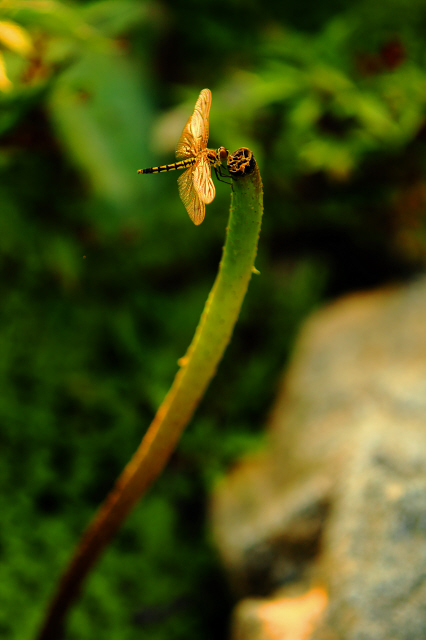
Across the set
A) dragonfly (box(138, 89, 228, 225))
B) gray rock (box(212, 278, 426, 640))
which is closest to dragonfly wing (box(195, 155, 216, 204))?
dragonfly (box(138, 89, 228, 225))

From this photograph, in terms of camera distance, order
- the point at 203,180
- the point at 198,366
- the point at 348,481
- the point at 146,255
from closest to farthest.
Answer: the point at 203,180, the point at 198,366, the point at 348,481, the point at 146,255

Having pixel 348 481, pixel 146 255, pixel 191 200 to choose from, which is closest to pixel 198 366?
pixel 191 200

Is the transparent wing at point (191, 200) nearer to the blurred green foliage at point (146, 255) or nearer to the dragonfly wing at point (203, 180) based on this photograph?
the dragonfly wing at point (203, 180)

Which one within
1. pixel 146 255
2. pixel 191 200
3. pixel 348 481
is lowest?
pixel 348 481

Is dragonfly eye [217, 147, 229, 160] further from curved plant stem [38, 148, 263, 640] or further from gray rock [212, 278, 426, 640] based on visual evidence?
gray rock [212, 278, 426, 640]

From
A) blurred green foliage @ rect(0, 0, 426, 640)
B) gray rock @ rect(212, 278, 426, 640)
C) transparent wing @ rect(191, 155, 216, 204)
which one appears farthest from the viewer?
blurred green foliage @ rect(0, 0, 426, 640)

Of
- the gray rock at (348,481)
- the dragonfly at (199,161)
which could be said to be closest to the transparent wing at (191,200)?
the dragonfly at (199,161)

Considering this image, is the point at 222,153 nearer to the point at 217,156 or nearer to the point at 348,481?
the point at 217,156
